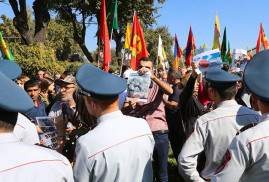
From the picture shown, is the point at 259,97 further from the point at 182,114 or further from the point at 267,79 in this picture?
the point at 182,114

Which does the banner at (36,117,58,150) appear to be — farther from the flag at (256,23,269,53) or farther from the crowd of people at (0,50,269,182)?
the flag at (256,23,269,53)

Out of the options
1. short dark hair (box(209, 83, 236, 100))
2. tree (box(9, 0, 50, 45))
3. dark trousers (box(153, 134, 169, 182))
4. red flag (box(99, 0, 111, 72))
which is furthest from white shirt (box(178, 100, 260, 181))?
tree (box(9, 0, 50, 45))

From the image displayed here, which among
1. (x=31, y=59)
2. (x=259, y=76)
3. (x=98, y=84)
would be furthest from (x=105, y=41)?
(x=31, y=59)

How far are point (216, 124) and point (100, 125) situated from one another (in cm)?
115

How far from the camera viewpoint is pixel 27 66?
11.6 meters

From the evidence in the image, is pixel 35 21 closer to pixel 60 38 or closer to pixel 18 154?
pixel 18 154

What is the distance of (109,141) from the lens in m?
1.93

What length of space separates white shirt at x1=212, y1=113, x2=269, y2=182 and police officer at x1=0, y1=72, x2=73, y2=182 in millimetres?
995

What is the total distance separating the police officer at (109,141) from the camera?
1.88 m

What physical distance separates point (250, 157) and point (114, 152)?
87 centimetres

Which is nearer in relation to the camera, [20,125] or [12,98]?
[12,98]

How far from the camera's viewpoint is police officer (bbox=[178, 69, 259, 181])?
2498mm

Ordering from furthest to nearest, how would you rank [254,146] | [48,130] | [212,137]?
[48,130] → [212,137] → [254,146]

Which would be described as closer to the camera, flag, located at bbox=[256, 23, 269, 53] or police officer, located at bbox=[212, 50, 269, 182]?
police officer, located at bbox=[212, 50, 269, 182]
